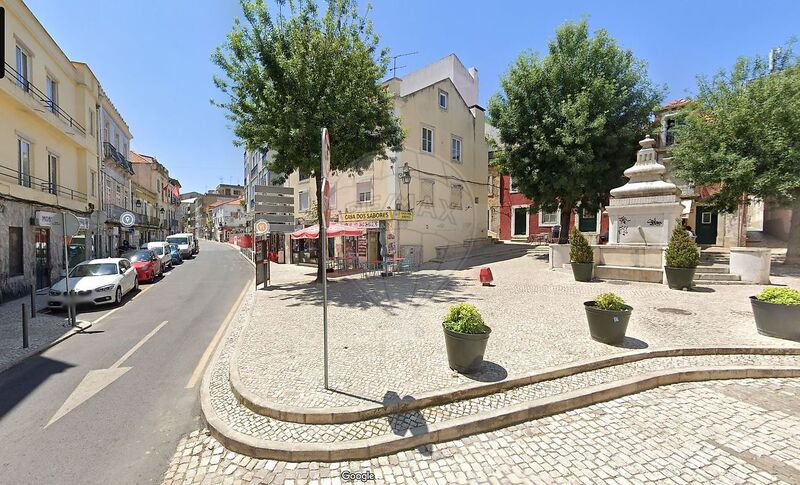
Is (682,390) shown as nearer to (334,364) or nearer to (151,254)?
(334,364)

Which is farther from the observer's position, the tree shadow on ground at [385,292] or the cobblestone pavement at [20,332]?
the tree shadow on ground at [385,292]

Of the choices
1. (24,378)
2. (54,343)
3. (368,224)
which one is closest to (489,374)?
(24,378)

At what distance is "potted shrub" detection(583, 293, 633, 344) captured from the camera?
5.62 meters

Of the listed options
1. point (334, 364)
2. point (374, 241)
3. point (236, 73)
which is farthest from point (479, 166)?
point (334, 364)

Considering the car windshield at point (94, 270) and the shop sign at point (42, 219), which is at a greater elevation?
the shop sign at point (42, 219)

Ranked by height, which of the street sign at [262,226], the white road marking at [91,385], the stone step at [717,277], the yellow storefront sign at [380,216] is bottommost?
the white road marking at [91,385]

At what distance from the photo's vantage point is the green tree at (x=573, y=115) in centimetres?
1642

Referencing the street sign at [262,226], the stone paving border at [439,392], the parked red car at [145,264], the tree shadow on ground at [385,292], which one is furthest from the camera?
the parked red car at [145,264]

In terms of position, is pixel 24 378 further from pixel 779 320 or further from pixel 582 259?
pixel 582 259

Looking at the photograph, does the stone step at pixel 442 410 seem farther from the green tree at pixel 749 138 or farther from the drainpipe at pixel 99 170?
the drainpipe at pixel 99 170

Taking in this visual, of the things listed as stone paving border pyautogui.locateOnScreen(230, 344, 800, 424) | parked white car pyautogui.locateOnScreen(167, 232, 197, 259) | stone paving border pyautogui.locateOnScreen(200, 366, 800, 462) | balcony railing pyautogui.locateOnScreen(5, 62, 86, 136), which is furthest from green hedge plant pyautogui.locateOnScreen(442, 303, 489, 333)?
parked white car pyautogui.locateOnScreen(167, 232, 197, 259)

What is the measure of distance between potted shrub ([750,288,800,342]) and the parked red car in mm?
19845

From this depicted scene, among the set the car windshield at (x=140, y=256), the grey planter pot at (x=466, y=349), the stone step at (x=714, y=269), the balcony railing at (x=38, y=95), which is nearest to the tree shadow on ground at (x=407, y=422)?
the grey planter pot at (x=466, y=349)

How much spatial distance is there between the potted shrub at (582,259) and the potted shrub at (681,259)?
2.29 meters
